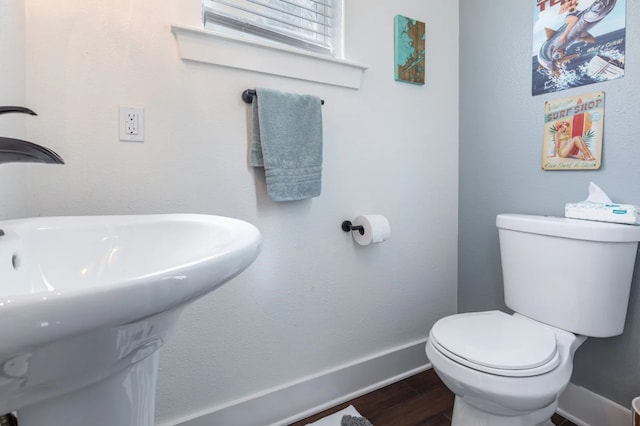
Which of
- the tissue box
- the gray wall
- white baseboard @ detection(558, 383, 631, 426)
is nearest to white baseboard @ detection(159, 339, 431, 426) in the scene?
the gray wall

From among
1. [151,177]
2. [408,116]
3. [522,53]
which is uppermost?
[522,53]

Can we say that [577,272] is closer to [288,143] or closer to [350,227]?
[350,227]

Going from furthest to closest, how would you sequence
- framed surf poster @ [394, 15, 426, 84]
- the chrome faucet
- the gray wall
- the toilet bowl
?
1. framed surf poster @ [394, 15, 426, 84]
2. the gray wall
3. the toilet bowl
4. the chrome faucet

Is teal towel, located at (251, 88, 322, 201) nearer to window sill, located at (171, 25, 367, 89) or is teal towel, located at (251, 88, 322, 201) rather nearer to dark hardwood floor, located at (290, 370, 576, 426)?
window sill, located at (171, 25, 367, 89)

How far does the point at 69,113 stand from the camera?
89 centimetres

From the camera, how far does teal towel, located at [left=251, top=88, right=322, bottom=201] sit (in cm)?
108

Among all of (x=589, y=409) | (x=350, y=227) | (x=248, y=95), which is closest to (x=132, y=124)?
(x=248, y=95)

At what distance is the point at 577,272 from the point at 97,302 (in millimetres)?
1270

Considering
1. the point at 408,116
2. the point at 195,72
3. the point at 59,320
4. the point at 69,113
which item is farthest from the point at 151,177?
the point at 408,116

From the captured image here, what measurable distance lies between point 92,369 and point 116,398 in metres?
0.16

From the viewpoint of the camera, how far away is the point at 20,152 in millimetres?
487

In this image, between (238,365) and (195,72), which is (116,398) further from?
(195,72)

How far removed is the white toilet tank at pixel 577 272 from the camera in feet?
3.21

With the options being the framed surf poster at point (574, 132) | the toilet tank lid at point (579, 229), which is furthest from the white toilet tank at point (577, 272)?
the framed surf poster at point (574, 132)
